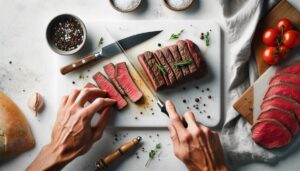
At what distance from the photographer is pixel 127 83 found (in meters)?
3.94

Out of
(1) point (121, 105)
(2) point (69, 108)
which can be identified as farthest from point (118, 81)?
(2) point (69, 108)

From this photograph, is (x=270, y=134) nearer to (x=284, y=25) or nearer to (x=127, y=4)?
(x=284, y=25)

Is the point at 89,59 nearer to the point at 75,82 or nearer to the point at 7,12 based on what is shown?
the point at 75,82

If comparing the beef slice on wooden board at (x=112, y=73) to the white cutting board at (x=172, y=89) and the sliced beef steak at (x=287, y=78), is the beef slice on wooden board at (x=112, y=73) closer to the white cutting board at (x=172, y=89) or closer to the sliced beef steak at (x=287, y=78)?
the white cutting board at (x=172, y=89)

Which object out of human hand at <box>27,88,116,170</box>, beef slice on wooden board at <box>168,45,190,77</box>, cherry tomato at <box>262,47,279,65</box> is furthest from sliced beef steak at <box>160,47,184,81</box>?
cherry tomato at <box>262,47,279,65</box>

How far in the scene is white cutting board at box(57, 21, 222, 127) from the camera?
3.92 m

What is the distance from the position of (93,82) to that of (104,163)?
0.65 metres

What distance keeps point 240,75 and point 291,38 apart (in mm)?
475

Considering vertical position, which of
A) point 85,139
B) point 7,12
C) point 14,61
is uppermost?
point 7,12

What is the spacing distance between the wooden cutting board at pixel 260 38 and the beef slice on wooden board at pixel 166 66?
0.52 metres

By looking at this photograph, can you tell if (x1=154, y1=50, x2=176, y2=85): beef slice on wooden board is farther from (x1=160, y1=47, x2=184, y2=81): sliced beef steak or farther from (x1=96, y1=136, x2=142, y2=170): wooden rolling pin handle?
(x1=96, y1=136, x2=142, y2=170): wooden rolling pin handle

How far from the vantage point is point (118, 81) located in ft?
13.0

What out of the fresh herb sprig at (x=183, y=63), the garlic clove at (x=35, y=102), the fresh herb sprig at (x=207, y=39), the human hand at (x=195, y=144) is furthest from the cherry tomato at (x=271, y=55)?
the garlic clove at (x=35, y=102)

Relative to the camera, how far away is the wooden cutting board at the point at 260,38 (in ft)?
12.6
